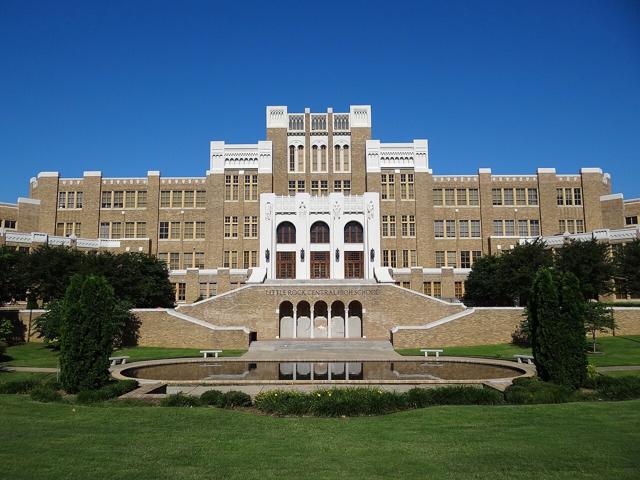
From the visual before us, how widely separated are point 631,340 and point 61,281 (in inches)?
1530

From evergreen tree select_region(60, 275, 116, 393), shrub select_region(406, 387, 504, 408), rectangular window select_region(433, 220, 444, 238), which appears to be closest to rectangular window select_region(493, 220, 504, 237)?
rectangular window select_region(433, 220, 444, 238)

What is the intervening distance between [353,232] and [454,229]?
12.5 metres

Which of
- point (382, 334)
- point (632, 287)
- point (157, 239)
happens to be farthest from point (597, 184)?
point (157, 239)

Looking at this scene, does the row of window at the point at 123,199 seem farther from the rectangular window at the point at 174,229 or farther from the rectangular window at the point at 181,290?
the rectangular window at the point at 181,290

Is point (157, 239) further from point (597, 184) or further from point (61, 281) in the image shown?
point (597, 184)

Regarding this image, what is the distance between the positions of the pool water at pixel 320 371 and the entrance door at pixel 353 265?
22.2 metres

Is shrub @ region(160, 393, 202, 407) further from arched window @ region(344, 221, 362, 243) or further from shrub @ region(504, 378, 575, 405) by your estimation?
arched window @ region(344, 221, 362, 243)

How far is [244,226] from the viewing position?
5656cm

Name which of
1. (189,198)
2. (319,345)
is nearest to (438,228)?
(319,345)

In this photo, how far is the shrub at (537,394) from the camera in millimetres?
16438

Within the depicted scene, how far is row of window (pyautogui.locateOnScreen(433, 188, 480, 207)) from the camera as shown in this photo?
5850 cm

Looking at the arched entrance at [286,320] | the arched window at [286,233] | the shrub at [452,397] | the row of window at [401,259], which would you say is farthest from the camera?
the row of window at [401,259]

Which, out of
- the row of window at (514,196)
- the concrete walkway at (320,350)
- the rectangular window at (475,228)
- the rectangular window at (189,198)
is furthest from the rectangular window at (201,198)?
the row of window at (514,196)

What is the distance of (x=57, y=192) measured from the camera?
60031 mm
